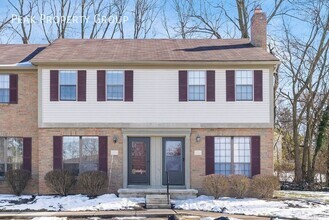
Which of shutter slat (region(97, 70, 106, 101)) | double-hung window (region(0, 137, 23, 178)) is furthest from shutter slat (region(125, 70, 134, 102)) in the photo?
double-hung window (region(0, 137, 23, 178))

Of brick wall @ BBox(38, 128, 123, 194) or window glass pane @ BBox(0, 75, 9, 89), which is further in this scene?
window glass pane @ BBox(0, 75, 9, 89)

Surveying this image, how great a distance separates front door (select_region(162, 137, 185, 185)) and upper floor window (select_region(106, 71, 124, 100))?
2.63m

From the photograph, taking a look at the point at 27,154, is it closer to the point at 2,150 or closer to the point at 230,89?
the point at 2,150

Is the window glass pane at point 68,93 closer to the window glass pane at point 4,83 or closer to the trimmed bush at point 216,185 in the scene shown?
the window glass pane at point 4,83

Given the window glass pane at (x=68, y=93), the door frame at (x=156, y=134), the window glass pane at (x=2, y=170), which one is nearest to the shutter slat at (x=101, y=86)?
the window glass pane at (x=68, y=93)

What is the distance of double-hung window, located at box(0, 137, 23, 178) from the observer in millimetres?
17750

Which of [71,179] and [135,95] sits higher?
[135,95]

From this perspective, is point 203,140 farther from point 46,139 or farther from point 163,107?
point 46,139

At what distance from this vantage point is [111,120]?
17359 mm

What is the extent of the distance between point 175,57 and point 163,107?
2.18 m

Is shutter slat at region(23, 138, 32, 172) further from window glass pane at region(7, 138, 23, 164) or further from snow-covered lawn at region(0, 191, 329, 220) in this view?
snow-covered lawn at region(0, 191, 329, 220)

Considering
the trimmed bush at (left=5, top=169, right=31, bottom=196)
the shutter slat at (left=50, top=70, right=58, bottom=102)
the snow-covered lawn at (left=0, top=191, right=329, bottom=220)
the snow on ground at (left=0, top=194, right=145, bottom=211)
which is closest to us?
the snow-covered lawn at (left=0, top=191, right=329, bottom=220)

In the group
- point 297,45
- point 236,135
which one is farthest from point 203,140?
point 297,45

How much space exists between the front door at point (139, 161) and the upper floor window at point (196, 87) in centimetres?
260
